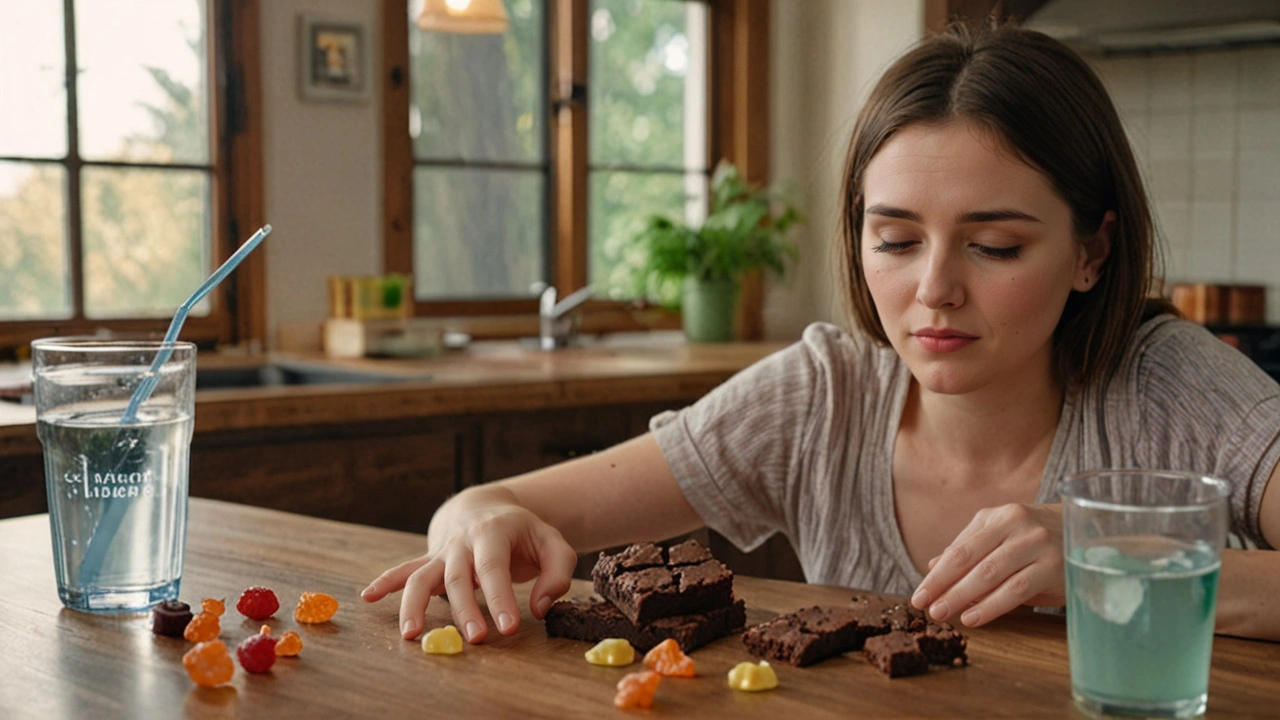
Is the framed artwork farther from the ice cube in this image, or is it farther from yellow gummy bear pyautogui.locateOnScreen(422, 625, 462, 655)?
the ice cube

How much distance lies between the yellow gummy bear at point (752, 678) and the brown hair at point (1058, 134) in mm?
674

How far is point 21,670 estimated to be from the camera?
1.02 meters

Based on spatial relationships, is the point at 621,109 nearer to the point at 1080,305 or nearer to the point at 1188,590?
the point at 1080,305

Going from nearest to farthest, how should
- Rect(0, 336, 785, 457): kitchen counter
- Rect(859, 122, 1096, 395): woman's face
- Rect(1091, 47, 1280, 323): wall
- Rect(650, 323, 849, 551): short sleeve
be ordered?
Rect(859, 122, 1096, 395): woman's face → Rect(650, 323, 849, 551): short sleeve → Rect(0, 336, 785, 457): kitchen counter → Rect(1091, 47, 1280, 323): wall

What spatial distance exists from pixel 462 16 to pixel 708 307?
1245 mm

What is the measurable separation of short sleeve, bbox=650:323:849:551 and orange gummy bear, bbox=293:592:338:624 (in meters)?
0.61

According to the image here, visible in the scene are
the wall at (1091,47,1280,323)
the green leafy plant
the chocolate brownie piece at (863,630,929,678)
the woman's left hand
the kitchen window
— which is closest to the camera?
the chocolate brownie piece at (863,630,929,678)

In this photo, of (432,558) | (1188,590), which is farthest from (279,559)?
(1188,590)

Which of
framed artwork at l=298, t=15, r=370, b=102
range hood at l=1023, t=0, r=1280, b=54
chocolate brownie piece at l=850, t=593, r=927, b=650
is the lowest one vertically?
chocolate brownie piece at l=850, t=593, r=927, b=650

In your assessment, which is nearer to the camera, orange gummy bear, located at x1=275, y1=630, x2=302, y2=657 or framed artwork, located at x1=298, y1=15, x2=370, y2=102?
orange gummy bear, located at x1=275, y1=630, x2=302, y2=657

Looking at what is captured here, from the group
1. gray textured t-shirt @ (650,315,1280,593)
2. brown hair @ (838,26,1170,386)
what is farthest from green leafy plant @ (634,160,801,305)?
brown hair @ (838,26,1170,386)

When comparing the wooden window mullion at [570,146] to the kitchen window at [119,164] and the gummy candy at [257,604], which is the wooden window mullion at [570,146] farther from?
the gummy candy at [257,604]

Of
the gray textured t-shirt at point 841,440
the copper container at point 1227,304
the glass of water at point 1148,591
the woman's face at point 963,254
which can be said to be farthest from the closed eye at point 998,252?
the copper container at point 1227,304

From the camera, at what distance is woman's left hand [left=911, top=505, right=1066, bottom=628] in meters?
1.13
